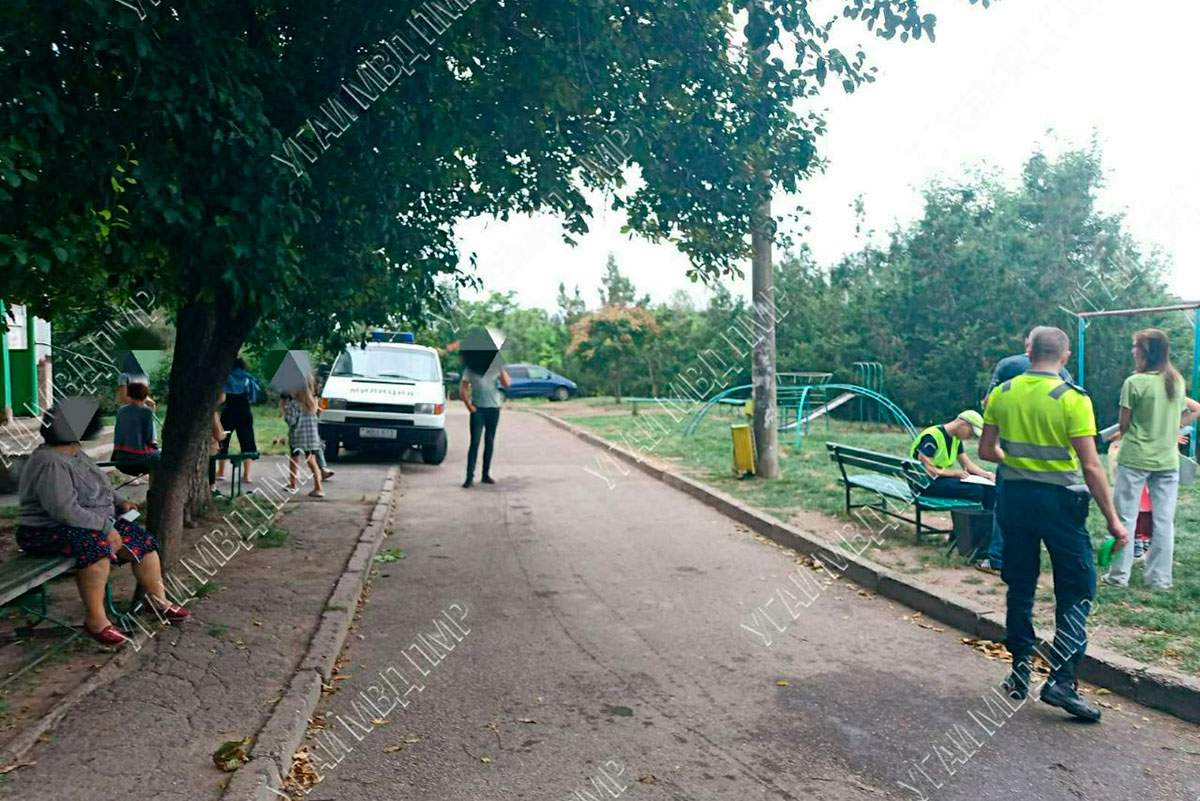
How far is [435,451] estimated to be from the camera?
16.0 meters

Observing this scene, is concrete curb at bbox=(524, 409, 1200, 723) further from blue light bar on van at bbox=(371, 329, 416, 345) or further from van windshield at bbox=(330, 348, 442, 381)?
blue light bar on van at bbox=(371, 329, 416, 345)

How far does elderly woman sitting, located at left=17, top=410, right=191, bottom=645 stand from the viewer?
545 centimetres

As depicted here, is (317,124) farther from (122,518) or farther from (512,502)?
(512,502)

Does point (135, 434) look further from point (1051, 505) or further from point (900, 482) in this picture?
point (1051, 505)

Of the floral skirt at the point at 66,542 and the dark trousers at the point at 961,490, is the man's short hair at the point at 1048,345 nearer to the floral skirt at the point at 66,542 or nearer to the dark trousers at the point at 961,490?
the dark trousers at the point at 961,490

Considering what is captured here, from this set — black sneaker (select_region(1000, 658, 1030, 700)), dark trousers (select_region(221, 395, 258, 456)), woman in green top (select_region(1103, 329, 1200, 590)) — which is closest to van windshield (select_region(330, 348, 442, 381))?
dark trousers (select_region(221, 395, 258, 456))

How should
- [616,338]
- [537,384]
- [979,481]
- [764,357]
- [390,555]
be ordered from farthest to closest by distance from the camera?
[537,384], [616,338], [764,357], [390,555], [979,481]

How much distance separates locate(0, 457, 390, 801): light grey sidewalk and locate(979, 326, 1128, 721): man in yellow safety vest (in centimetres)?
390

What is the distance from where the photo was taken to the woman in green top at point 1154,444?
6.77 m

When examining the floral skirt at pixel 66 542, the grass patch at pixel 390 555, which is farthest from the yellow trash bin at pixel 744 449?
the floral skirt at pixel 66 542

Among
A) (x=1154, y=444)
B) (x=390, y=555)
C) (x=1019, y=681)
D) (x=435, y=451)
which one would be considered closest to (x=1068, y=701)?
(x=1019, y=681)

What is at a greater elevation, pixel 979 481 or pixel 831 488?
pixel 979 481

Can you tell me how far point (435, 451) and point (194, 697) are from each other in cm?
1124

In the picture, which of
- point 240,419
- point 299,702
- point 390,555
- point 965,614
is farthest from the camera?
point 240,419
